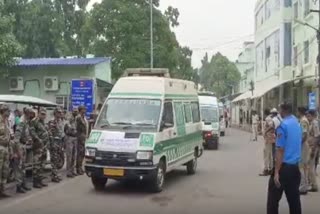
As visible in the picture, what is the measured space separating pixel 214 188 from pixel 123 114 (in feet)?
8.89

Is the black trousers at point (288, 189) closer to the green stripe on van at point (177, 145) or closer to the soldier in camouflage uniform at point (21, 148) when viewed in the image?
the green stripe on van at point (177, 145)

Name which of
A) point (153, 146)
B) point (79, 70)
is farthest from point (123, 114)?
point (79, 70)

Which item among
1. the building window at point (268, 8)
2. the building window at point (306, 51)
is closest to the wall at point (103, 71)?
the building window at point (306, 51)

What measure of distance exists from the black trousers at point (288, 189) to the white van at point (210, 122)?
17.5m

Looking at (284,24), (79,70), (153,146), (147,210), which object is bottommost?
(147,210)

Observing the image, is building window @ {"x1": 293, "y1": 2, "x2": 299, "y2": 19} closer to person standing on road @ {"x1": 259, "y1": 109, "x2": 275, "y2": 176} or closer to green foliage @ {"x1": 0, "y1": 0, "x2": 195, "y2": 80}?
green foliage @ {"x1": 0, "y1": 0, "x2": 195, "y2": 80}

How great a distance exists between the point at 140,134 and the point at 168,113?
1459mm

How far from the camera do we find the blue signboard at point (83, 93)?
914 inches

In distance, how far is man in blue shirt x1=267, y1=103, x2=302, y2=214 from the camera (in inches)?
321

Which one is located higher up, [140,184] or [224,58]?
[224,58]

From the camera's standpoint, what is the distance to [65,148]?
49.6ft

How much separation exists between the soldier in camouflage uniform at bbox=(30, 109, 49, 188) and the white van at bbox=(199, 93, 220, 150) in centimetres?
1325

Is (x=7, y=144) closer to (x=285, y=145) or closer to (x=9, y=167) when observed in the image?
(x=9, y=167)

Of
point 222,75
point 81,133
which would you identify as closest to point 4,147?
point 81,133
